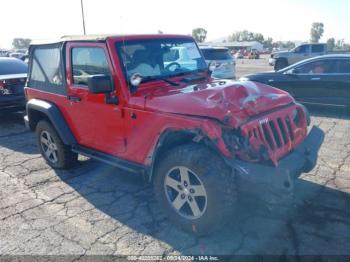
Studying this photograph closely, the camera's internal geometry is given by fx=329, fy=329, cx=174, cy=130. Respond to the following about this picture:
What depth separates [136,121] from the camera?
11.7 ft

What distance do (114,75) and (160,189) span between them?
4.46ft

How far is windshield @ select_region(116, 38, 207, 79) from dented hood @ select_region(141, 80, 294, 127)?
345 mm

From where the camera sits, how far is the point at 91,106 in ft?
13.3

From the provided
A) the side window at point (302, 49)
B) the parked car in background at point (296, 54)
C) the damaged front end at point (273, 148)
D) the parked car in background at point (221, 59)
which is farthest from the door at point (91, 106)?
the side window at point (302, 49)

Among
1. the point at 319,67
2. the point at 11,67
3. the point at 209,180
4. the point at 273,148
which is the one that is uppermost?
the point at 11,67

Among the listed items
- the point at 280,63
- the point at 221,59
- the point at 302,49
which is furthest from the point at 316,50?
the point at 221,59

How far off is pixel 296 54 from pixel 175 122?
20.6 m

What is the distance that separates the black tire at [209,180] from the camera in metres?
2.97

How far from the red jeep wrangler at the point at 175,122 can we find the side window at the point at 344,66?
4.54 metres

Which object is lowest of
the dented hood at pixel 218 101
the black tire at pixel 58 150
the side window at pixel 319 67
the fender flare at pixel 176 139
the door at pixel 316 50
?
the black tire at pixel 58 150

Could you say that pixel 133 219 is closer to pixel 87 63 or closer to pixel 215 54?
pixel 87 63

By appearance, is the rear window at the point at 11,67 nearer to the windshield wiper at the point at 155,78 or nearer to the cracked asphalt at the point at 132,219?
the cracked asphalt at the point at 132,219

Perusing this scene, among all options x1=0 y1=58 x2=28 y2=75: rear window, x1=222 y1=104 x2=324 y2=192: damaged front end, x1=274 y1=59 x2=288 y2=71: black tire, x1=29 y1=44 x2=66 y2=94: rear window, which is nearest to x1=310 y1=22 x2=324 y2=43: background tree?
x1=274 y1=59 x2=288 y2=71: black tire

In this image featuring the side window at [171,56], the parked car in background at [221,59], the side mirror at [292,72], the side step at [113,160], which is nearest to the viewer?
the side step at [113,160]
